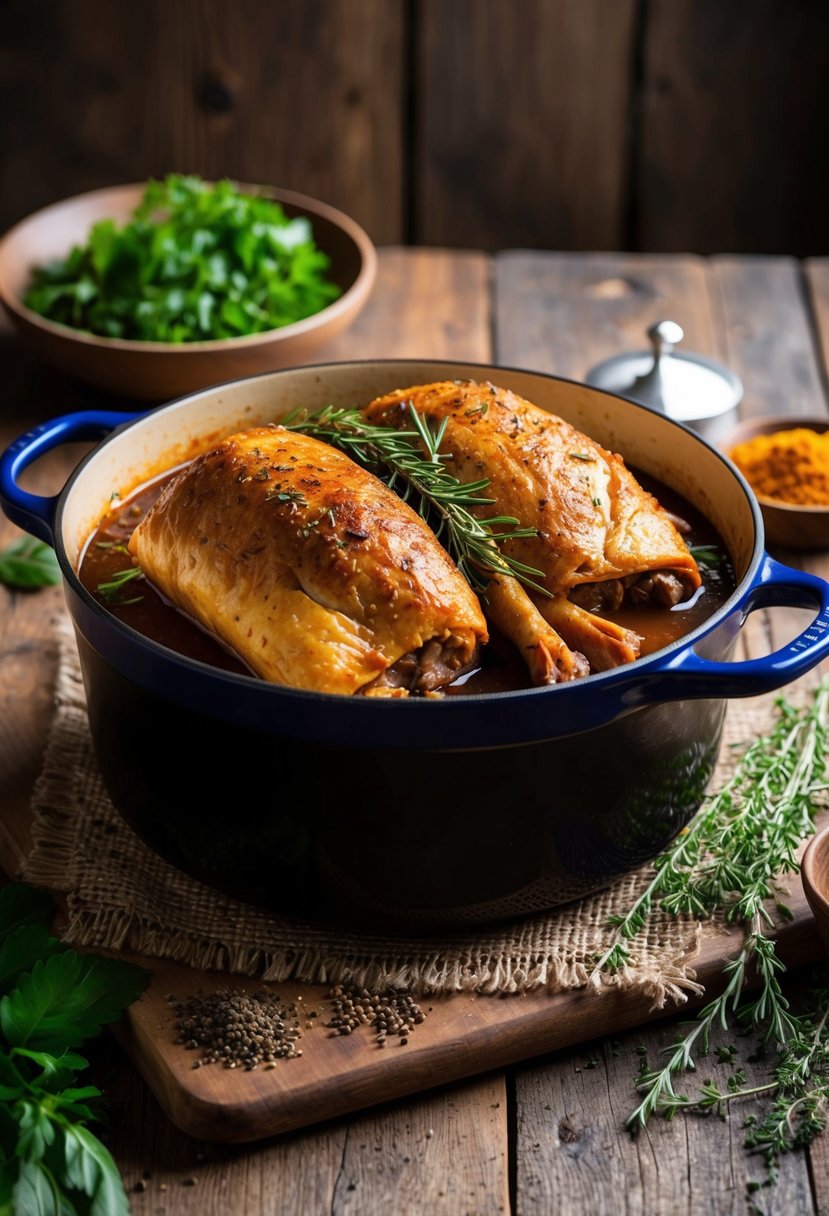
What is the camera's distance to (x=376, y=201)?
5688 millimetres

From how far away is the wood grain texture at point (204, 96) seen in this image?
520cm

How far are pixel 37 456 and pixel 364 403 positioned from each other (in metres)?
0.60

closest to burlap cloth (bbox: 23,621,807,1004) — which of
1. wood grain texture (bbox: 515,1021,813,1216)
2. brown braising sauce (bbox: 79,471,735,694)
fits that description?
wood grain texture (bbox: 515,1021,813,1216)

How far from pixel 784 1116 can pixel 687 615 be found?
0.71 m

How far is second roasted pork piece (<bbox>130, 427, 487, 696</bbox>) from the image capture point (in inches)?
70.6

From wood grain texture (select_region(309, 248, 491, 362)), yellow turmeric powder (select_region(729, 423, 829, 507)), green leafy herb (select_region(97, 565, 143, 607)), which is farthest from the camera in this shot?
wood grain texture (select_region(309, 248, 491, 362))

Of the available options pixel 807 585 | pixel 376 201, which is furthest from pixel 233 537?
pixel 376 201

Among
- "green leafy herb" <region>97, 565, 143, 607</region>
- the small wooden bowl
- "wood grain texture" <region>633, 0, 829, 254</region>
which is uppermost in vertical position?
"green leafy herb" <region>97, 565, 143, 607</region>

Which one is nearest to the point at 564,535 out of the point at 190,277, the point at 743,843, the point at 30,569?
the point at 743,843

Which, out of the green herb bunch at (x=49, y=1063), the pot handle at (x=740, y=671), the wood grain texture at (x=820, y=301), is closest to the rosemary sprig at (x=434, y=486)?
the pot handle at (x=740, y=671)

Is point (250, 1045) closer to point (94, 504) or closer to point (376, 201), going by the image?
point (94, 504)

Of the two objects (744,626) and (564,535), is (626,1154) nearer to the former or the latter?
(564,535)

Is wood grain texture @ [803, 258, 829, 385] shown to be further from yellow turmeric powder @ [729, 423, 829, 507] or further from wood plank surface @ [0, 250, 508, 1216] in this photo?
wood plank surface @ [0, 250, 508, 1216]

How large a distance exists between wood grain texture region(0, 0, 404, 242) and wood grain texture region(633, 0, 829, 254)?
40.5 inches
